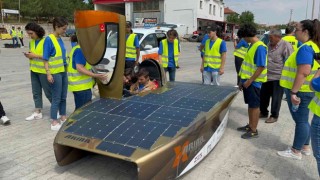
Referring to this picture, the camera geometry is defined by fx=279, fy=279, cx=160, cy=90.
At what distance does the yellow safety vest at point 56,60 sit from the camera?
14.7 feet

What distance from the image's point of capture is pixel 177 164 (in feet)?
9.23

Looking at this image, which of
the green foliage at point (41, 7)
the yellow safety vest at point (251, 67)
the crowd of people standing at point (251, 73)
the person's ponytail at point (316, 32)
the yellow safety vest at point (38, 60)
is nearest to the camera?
the person's ponytail at point (316, 32)

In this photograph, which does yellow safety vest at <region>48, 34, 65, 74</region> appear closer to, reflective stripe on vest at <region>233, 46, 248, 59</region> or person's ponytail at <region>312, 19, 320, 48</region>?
person's ponytail at <region>312, 19, 320, 48</region>

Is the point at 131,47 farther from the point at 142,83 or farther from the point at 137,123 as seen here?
the point at 137,123

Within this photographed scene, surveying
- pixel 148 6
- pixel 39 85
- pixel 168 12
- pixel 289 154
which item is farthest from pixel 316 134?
pixel 148 6

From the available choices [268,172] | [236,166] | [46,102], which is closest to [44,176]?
[236,166]

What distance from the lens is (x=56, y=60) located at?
4539 mm

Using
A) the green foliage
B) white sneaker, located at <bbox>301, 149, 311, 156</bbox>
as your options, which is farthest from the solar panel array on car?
the green foliage

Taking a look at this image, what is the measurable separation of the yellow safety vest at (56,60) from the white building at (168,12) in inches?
Result: 1369

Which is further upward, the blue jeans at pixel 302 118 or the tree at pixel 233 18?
the tree at pixel 233 18

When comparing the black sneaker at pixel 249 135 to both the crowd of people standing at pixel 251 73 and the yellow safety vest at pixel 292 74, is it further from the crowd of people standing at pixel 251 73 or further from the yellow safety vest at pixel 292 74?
the yellow safety vest at pixel 292 74

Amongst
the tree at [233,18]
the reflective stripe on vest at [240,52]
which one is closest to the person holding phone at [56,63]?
the reflective stripe on vest at [240,52]

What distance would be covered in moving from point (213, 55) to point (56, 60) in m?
3.01

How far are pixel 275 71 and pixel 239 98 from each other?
6.42ft
